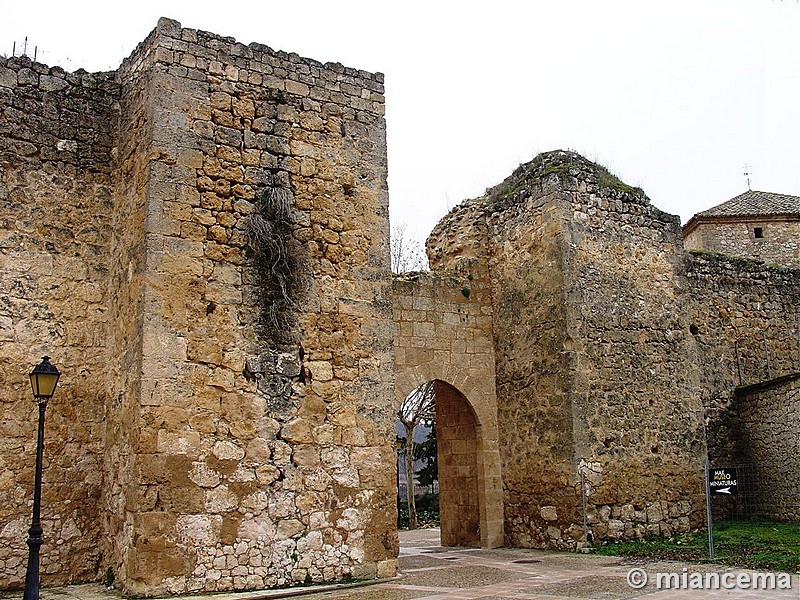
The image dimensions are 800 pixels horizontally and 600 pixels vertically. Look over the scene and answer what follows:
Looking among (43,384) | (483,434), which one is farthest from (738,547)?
(43,384)

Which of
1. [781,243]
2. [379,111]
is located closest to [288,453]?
[379,111]

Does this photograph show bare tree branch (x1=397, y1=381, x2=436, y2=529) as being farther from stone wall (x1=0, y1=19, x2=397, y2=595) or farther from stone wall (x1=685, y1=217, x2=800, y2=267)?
stone wall (x1=0, y1=19, x2=397, y2=595)

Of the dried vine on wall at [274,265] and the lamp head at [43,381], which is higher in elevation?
the dried vine on wall at [274,265]

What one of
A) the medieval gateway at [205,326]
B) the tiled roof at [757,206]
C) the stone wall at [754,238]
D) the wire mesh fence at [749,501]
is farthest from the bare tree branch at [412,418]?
the tiled roof at [757,206]

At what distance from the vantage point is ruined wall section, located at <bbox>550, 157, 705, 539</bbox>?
11734 millimetres

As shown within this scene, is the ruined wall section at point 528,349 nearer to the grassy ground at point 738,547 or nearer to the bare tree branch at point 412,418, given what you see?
the grassy ground at point 738,547

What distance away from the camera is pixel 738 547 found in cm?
1048

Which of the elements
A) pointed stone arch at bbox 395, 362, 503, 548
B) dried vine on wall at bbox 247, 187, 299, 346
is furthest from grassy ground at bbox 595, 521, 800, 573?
dried vine on wall at bbox 247, 187, 299, 346

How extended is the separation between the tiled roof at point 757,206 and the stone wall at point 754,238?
18 cm

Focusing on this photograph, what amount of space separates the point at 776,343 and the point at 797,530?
16.0 feet

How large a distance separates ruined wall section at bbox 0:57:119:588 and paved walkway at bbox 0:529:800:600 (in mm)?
644

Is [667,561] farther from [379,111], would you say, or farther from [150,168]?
[150,168]

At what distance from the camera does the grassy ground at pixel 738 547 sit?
9.16 meters

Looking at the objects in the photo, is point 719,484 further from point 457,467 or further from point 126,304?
point 126,304
